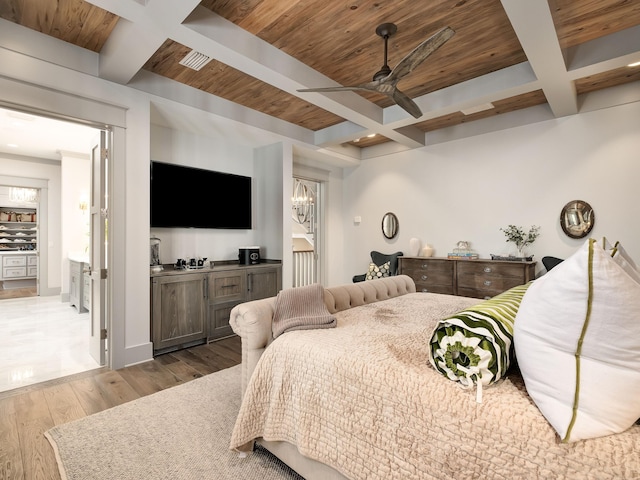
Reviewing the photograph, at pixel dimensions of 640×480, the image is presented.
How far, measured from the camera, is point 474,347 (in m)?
1.12

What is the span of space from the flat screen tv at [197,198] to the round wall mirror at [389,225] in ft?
7.29

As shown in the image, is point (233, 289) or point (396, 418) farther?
point (233, 289)

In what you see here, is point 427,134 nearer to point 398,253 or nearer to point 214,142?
point 398,253

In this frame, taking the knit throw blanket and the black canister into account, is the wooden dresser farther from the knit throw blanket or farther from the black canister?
the knit throw blanket

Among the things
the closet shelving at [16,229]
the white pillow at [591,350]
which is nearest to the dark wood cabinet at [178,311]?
the white pillow at [591,350]

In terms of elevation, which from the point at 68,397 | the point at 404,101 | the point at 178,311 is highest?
the point at 404,101

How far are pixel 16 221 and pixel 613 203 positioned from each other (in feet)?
40.2

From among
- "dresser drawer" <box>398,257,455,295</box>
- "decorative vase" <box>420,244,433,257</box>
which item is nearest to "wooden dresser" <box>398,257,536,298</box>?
"dresser drawer" <box>398,257,455,295</box>

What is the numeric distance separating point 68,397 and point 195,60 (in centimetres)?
292

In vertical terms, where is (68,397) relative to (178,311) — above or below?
below

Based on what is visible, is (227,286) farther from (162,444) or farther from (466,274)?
(466,274)

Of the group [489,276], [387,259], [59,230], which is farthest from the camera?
[59,230]

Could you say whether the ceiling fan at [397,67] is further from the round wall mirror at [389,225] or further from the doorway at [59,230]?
the doorway at [59,230]

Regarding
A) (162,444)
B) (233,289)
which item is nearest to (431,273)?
(233,289)
